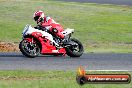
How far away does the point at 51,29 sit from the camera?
65.1 feet

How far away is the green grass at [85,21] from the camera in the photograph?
1148 inches

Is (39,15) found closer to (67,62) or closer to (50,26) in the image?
(50,26)

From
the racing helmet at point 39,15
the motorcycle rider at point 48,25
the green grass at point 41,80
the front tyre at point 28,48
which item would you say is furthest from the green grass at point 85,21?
the green grass at point 41,80

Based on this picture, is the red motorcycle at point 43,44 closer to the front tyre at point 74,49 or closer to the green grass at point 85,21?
the front tyre at point 74,49

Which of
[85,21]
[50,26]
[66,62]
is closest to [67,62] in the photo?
[66,62]

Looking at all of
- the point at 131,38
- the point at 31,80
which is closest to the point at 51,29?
the point at 31,80

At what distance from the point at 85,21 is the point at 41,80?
23409 mm

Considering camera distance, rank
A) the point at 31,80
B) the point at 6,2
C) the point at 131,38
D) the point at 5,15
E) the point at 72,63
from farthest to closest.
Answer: the point at 6,2
the point at 5,15
the point at 131,38
the point at 72,63
the point at 31,80

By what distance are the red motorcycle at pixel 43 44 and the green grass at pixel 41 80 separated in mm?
3584

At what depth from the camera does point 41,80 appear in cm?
1408

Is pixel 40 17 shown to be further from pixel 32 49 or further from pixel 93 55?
pixel 93 55

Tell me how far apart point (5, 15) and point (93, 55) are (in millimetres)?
18729

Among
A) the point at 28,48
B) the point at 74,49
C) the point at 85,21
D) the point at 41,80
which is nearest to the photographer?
the point at 41,80

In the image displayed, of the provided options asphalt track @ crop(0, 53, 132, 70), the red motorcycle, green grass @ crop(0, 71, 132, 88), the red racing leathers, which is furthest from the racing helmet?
green grass @ crop(0, 71, 132, 88)
